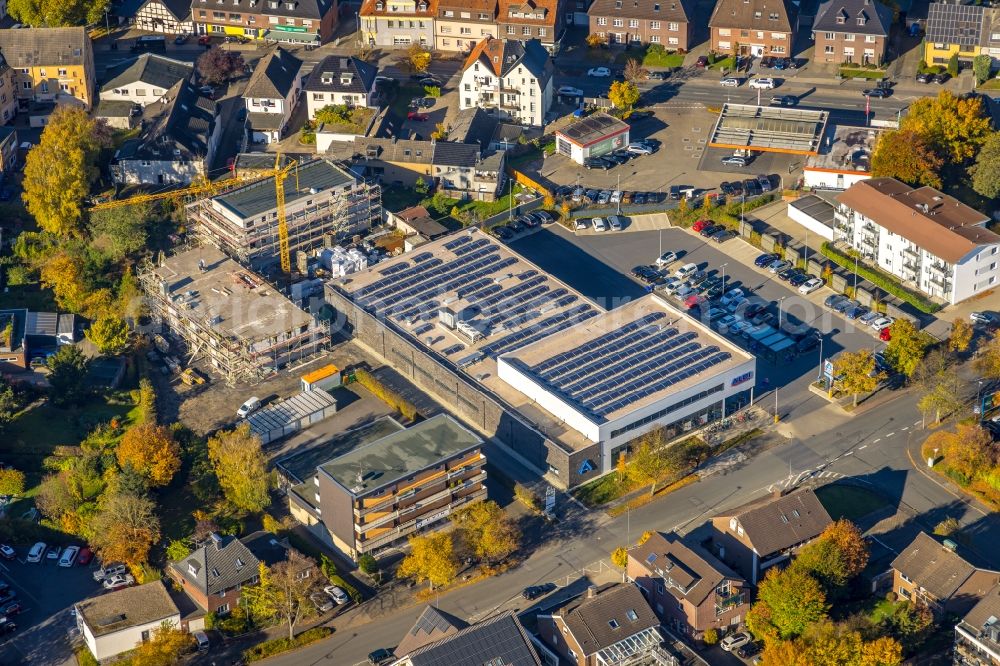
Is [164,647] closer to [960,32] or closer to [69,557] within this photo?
[69,557]

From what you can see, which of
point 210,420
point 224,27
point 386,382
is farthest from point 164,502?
point 224,27

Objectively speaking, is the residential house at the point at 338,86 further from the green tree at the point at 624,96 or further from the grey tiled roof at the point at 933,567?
the grey tiled roof at the point at 933,567

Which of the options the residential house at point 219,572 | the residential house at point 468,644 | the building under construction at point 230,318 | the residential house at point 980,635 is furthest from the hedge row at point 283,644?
the residential house at point 980,635

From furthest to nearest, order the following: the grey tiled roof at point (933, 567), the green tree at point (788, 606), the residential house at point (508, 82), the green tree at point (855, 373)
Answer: the residential house at point (508, 82), the green tree at point (855, 373), the grey tiled roof at point (933, 567), the green tree at point (788, 606)

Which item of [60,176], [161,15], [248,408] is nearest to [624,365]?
[248,408]

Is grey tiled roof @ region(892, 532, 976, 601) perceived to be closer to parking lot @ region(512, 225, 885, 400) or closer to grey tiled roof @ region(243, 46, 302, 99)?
parking lot @ region(512, 225, 885, 400)

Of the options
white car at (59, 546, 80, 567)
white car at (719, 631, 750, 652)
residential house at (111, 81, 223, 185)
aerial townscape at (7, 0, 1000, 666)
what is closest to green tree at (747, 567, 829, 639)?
aerial townscape at (7, 0, 1000, 666)
